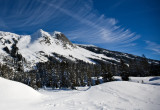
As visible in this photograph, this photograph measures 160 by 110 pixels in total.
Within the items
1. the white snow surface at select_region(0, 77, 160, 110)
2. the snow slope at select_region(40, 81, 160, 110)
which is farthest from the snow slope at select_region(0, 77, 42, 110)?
the snow slope at select_region(40, 81, 160, 110)

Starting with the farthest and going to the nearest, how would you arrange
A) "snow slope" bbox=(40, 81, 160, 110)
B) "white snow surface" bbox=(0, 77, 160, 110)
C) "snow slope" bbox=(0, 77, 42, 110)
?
"snow slope" bbox=(40, 81, 160, 110), "white snow surface" bbox=(0, 77, 160, 110), "snow slope" bbox=(0, 77, 42, 110)

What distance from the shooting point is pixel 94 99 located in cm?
979

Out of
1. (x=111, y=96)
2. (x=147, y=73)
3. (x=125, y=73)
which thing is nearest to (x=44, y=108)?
(x=111, y=96)

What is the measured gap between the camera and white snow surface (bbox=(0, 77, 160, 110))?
309 inches

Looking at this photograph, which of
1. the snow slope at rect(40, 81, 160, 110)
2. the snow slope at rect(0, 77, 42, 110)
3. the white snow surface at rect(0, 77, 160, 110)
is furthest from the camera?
the snow slope at rect(40, 81, 160, 110)

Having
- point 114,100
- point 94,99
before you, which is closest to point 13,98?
point 94,99

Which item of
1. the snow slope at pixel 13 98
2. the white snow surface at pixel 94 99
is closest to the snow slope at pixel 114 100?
the white snow surface at pixel 94 99

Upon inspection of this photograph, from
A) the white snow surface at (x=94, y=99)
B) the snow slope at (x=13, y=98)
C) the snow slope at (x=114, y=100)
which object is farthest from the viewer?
the snow slope at (x=114, y=100)

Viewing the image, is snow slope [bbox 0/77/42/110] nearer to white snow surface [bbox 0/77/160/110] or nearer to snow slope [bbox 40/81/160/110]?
white snow surface [bbox 0/77/160/110]

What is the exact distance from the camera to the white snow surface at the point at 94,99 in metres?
7.85

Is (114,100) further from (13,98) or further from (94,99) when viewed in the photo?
(13,98)

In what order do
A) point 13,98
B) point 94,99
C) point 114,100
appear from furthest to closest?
point 94,99
point 114,100
point 13,98

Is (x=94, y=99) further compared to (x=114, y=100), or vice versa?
(x=94, y=99)

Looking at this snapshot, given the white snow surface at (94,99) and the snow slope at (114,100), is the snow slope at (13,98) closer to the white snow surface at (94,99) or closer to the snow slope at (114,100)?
the white snow surface at (94,99)
